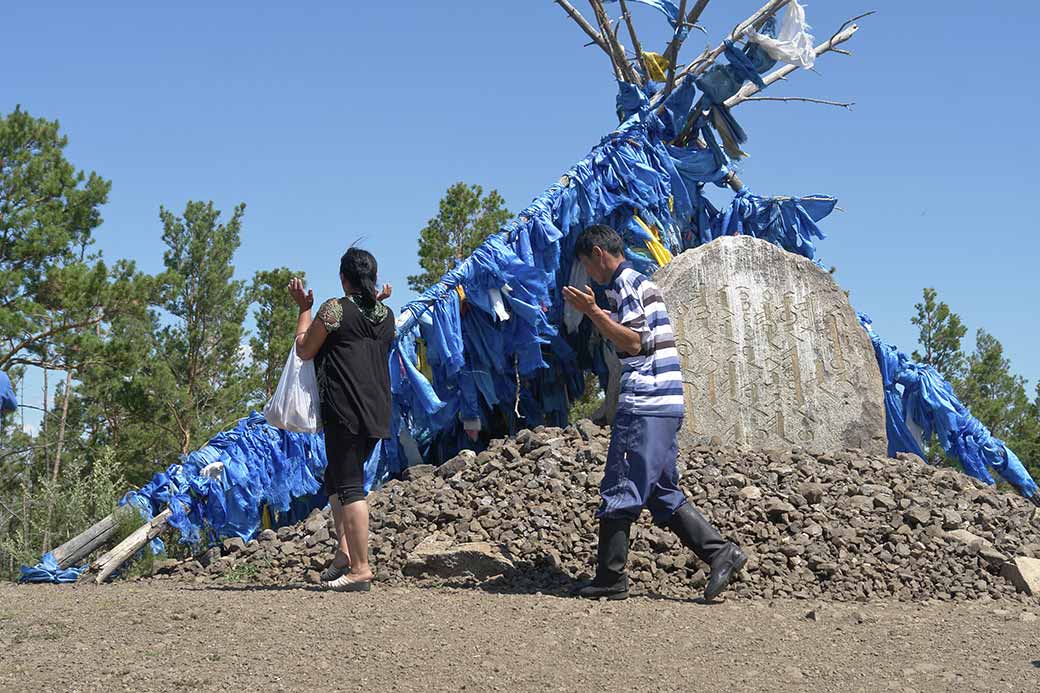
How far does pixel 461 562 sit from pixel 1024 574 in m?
2.86

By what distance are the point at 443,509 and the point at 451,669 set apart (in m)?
2.65

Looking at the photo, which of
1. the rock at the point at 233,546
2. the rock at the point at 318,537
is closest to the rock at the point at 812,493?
the rock at the point at 318,537

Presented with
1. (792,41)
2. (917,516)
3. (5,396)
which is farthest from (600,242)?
(792,41)

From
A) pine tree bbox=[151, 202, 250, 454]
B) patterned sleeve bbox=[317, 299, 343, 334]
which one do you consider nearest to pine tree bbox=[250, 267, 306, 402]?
pine tree bbox=[151, 202, 250, 454]

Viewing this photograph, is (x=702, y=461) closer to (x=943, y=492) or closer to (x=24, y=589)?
(x=943, y=492)

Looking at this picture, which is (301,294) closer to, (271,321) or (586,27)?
(586,27)

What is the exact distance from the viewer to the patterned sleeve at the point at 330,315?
Answer: 514 cm

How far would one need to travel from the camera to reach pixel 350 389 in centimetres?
518

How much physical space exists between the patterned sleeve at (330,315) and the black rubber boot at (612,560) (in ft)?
4.99

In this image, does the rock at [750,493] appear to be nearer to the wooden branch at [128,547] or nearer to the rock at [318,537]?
the rock at [318,537]

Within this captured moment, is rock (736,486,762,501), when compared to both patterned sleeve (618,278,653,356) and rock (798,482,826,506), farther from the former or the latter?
patterned sleeve (618,278,653,356)

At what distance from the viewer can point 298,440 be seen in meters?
7.07

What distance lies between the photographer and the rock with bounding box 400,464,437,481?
7.26 meters

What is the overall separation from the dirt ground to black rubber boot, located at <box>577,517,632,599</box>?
0.51 ft
